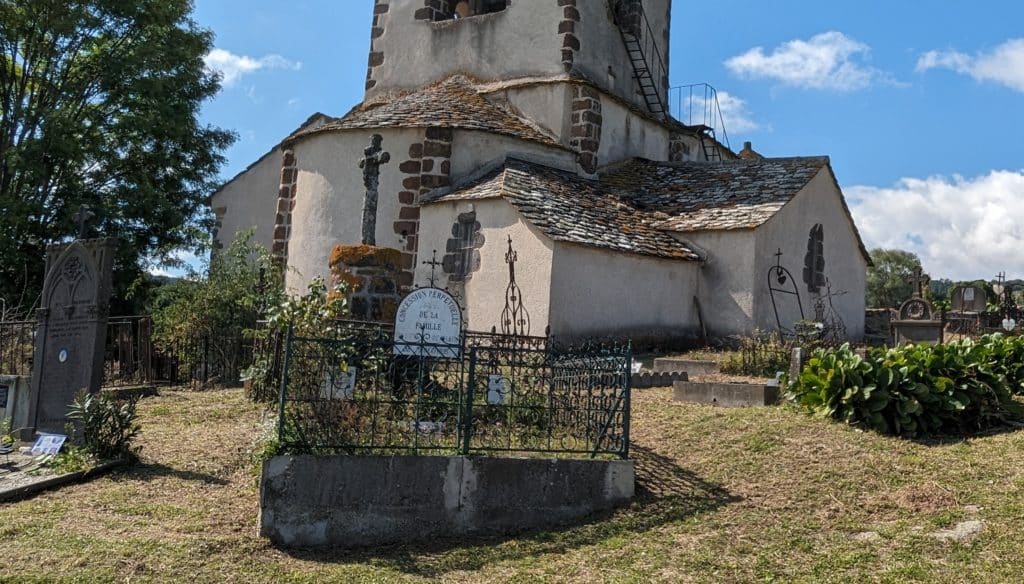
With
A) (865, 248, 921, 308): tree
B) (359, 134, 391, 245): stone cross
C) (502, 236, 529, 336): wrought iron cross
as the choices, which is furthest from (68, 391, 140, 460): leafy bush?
(865, 248, 921, 308): tree

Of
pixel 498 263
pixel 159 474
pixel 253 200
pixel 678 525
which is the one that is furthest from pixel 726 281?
pixel 253 200

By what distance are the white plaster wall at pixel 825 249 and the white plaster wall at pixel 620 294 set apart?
1.49 metres

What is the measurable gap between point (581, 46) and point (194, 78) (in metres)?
12.4

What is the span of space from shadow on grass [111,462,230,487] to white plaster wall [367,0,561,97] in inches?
536

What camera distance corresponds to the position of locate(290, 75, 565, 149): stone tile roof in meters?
17.0

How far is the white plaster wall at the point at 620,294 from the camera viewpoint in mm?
14695

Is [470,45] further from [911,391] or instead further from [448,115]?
[911,391]

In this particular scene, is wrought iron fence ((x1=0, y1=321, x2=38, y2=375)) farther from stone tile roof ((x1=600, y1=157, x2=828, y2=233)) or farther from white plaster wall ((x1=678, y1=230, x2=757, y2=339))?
white plaster wall ((x1=678, y1=230, x2=757, y2=339))

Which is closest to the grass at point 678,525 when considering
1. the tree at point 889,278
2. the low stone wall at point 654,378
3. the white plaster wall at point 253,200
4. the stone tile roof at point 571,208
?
the low stone wall at point 654,378

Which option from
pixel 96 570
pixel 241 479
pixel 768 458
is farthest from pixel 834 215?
pixel 96 570

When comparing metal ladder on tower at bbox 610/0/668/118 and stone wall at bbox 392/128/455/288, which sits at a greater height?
metal ladder on tower at bbox 610/0/668/118

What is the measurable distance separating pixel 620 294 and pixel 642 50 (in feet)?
29.1

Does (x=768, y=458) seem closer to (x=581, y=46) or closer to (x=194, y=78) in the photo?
(x=581, y=46)

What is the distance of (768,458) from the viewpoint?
8.05 m
